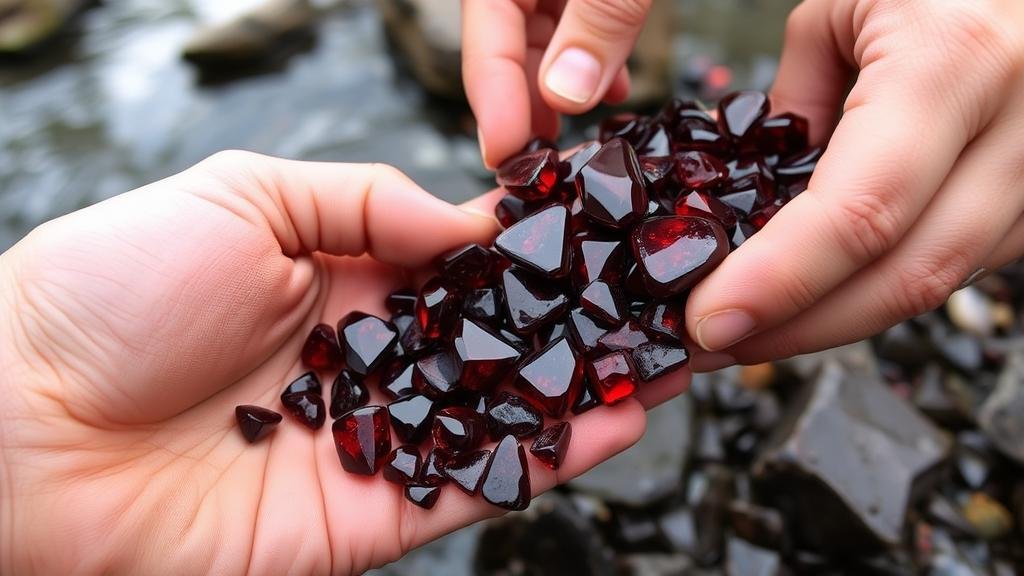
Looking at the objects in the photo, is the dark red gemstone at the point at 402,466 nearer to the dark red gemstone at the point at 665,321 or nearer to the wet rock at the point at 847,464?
the dark red gemstone at the point at 665,321

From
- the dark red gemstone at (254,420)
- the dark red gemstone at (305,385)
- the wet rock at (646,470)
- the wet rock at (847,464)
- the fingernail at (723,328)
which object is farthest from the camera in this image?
the wet rock at (646,470)

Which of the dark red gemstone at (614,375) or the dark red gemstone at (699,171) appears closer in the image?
the dark red gemstone at (614,375)

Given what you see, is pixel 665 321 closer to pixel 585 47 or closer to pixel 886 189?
pixel 886 189

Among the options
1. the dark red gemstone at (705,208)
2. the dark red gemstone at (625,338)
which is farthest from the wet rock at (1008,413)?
the dark red gemstone at (625,338)

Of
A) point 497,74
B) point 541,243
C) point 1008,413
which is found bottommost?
point 1008,413

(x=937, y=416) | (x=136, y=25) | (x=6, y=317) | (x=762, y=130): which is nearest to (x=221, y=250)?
(x=6, y=317)

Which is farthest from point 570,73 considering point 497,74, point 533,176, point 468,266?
point 468,266
